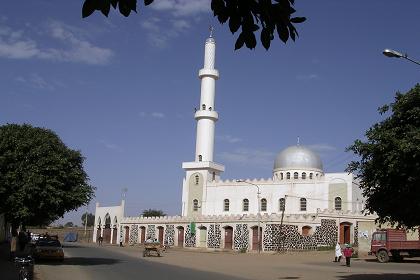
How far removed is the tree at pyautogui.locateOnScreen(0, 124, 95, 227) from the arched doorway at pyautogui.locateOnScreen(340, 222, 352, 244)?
34932 millimetres

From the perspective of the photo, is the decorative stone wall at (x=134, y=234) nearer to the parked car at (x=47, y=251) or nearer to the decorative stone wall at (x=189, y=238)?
the decorative stone wall at (x=189, y=238)

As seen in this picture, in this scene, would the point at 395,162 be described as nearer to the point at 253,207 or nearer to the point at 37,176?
the point at 37,176

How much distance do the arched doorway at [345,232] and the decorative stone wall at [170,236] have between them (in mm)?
20489

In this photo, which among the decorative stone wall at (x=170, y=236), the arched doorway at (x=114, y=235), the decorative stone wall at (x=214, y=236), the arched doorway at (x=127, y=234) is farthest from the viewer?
the arched doorway at (x=114, y=235)

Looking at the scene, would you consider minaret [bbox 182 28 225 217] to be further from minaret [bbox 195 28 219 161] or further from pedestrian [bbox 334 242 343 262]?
pedestrian [bbox 334 242 343 262]

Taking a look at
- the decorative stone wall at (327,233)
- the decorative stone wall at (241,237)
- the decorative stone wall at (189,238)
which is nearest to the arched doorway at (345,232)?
the decorative stone wall at (327,233)

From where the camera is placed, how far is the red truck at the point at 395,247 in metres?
37.3

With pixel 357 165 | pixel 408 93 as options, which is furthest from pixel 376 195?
pixel 408 93

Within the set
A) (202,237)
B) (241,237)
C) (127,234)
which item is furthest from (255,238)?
(127,234)

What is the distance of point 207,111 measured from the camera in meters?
68.3

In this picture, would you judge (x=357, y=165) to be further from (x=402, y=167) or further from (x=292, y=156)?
(x=292, y=156)

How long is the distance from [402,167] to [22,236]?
27.4m

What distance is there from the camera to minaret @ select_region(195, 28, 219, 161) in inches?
2697

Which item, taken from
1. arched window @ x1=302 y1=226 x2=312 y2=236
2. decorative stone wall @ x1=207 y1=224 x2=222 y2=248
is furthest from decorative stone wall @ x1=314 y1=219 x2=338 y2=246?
decorative stone wall @ x1=207 y1=224 x2=222 y2=248
